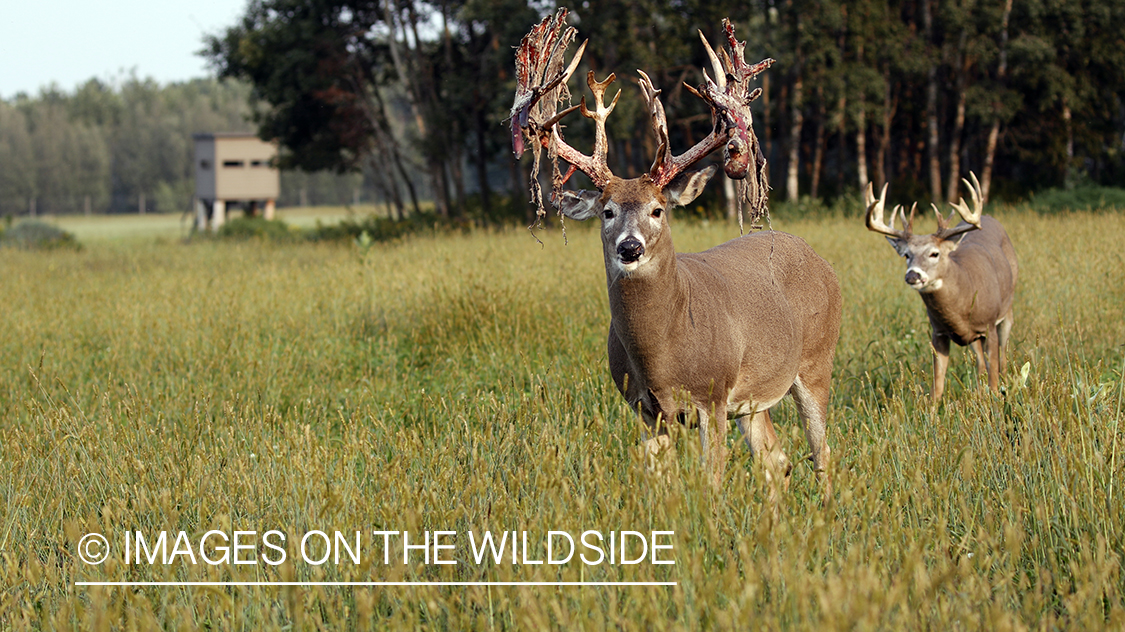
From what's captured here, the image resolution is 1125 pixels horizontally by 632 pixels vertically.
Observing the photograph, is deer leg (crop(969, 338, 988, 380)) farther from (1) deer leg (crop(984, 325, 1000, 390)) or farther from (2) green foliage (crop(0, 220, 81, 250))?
(2) green foliage (crop(0, 220, 81, 250))

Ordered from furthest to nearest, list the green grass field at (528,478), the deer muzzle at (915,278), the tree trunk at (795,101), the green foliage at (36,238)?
the green foliage at (36,238)
the tree trunk at (795,101)
the deer muzzle at (915,278)
the green grass field at (528,478)

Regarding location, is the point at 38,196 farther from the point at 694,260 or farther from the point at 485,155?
the point at 694,260

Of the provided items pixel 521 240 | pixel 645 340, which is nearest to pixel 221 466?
pixel 645 340

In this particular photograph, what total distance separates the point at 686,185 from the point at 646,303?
0.56 meters

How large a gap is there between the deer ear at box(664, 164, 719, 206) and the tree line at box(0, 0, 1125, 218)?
12974mm

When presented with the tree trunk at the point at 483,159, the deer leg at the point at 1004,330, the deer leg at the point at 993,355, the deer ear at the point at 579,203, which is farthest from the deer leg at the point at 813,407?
the tree trunk at the point at 483,159

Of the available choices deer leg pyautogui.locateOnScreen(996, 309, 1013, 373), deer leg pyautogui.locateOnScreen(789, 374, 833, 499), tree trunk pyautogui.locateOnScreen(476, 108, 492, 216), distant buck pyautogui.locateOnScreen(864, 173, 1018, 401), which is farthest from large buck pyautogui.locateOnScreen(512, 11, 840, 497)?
tree trunk pyautogui.locateOnScreen(476, 108, 492, 216)

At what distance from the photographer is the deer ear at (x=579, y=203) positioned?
4.05 m

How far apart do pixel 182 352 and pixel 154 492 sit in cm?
429

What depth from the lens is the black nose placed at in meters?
3.58

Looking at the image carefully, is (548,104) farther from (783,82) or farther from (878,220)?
(783,82)

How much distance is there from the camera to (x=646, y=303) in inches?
152

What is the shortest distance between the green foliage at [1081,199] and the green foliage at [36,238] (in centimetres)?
2596

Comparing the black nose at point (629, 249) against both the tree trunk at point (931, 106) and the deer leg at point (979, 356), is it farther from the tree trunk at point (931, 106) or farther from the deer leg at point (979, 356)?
the tree trunk at point (931, 106)
